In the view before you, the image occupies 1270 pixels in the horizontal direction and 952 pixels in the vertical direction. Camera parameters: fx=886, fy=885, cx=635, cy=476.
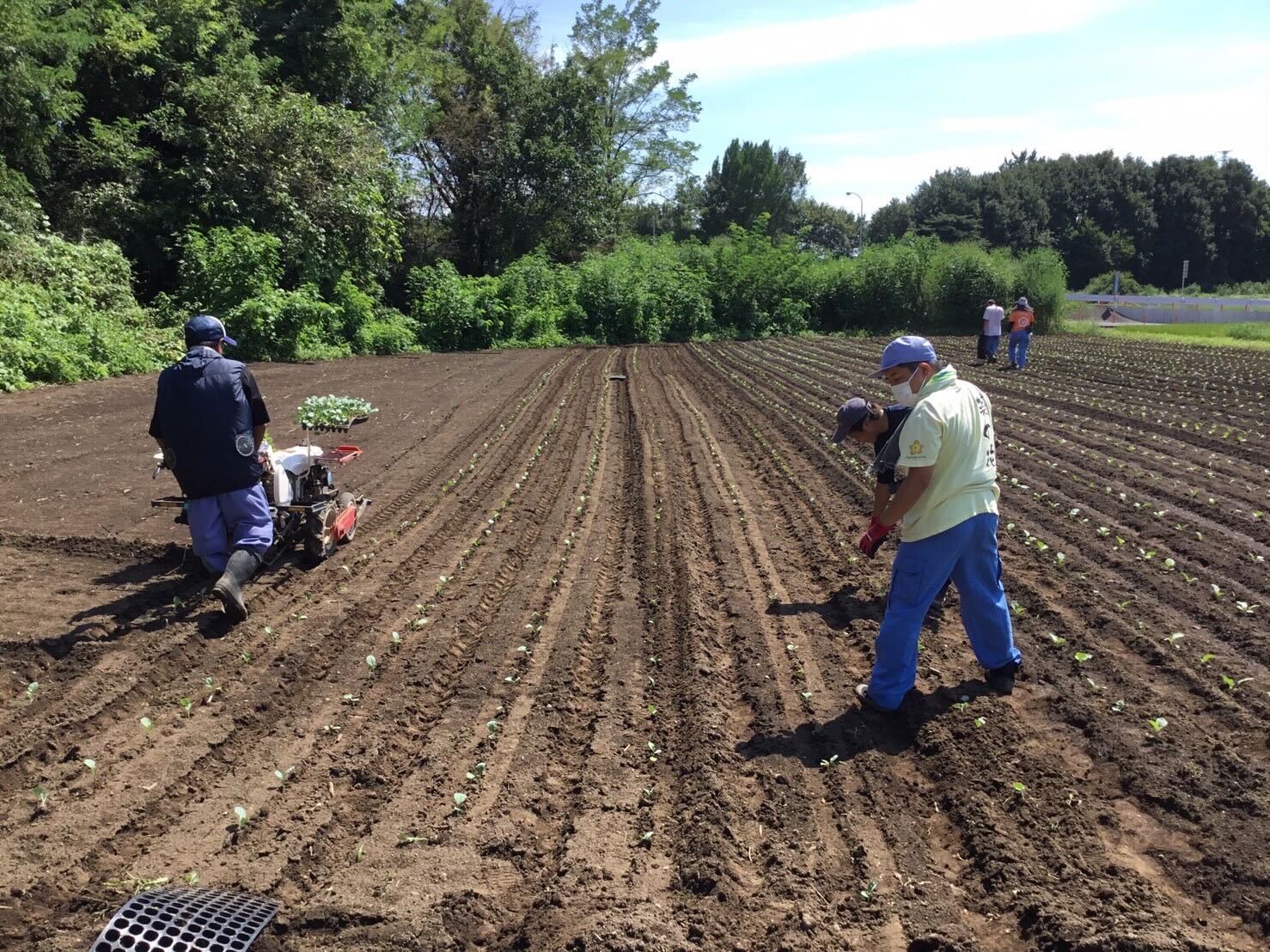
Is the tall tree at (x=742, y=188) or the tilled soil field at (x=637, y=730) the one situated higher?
the tall tree at (x=742, y=188)

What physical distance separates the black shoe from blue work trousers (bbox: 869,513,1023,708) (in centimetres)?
17

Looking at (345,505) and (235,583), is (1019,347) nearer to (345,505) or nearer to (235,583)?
(345,505)

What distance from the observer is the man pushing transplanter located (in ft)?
15.0

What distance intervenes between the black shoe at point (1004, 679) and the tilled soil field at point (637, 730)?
0.34 ft

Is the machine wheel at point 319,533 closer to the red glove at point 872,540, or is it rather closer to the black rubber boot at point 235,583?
the black rubber boot at point 235,583

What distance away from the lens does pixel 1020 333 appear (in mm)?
21094

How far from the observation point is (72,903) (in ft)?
10.9

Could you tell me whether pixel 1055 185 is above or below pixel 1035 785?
above

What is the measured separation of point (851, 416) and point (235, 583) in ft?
13.7

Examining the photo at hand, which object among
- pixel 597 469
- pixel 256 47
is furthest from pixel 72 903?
pixel 256 47

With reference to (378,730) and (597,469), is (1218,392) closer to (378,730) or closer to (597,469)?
(597,469)

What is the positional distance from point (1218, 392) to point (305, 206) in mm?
24678

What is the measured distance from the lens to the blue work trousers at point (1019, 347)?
Result: 2119 cm

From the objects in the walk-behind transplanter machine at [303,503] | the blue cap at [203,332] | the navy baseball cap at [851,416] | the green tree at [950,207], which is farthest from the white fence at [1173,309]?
the blue cap at [203,332]
